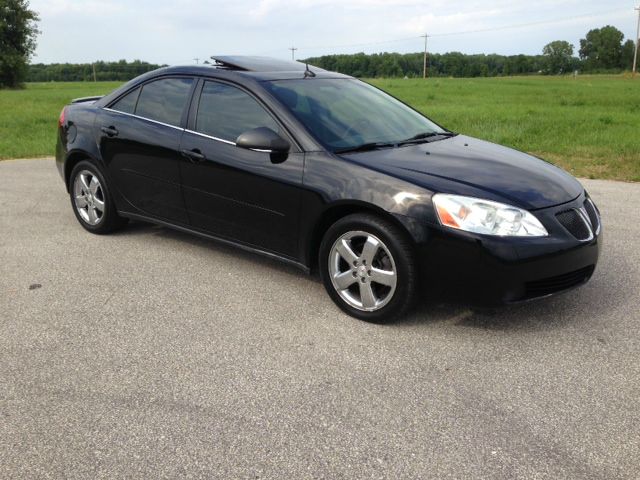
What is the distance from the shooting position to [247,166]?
14.9 feet

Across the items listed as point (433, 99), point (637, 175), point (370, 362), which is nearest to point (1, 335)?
point (370, 362)

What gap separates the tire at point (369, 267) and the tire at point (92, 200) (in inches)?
99.8

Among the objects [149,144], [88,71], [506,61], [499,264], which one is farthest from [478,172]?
[506,61]

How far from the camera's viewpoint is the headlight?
12.1ft

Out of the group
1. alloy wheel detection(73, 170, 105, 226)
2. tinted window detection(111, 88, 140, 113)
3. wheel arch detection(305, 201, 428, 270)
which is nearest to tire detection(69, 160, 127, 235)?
alloy wheel detection(73, 170, 105, 226)

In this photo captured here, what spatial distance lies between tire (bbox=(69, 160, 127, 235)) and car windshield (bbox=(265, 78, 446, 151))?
2048 millimetres

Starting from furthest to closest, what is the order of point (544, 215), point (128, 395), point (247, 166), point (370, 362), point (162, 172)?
1. point (162, 172)
2. point (247, 166)
3. point (544, 215)
4. point (370, 362)
5. point (128, 395)

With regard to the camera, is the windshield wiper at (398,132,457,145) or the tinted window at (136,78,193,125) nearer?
the windshield wiper at (398,132,457,145)

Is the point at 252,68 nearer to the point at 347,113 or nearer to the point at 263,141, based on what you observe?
the point at 347,113

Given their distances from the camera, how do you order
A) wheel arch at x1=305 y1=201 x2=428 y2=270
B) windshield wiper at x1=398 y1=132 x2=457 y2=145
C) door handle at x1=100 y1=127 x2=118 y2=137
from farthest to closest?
door handle at x1=100 y1=127 x2=118 y2=137
windshield wiper at x1=398 y1=132 x2=457 y2=145
wheel arch at x1=305 y1=201 x2=428 y2=270

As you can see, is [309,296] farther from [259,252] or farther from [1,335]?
[1,335]

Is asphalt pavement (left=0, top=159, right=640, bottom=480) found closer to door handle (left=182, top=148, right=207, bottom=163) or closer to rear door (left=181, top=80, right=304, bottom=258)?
rear door (left=181, top=80, right=304, bottom=258)

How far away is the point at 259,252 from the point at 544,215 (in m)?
1.97

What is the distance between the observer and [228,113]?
15.8 ft
